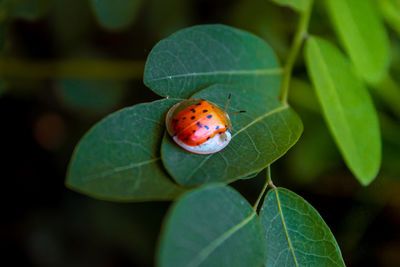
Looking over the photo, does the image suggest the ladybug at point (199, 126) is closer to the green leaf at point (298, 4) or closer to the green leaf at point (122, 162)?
the green leaf at point (122, 162)

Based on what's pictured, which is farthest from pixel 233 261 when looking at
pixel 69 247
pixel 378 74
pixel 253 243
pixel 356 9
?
pixel 69 247

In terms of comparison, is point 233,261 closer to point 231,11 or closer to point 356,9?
point 356,9

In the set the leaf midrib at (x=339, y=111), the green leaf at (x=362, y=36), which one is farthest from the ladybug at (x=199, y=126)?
the green leaf at (x=362, y=36)

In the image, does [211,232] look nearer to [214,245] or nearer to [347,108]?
[214,245]

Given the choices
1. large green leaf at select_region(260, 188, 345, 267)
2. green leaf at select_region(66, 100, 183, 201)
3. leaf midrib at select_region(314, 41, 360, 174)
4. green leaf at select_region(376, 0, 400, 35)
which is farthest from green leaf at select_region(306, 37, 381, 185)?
green leaf at select_region(66, 100, 183, 201)

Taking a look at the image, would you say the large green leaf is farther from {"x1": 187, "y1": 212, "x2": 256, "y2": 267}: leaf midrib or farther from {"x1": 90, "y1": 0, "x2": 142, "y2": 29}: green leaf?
{"x1": 90, "y1": 0, "x2": 142, "y2": 29}: green leaf

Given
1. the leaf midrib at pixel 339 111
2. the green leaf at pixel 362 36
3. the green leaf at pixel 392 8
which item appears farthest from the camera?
the green leaf at pixel 392 8
